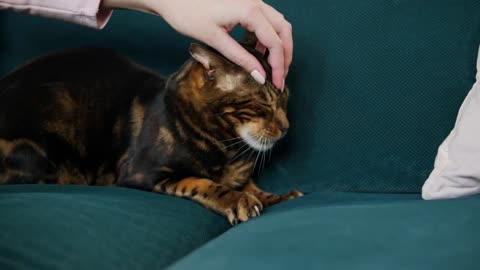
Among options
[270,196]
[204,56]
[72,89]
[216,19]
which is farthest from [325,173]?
[72,89]

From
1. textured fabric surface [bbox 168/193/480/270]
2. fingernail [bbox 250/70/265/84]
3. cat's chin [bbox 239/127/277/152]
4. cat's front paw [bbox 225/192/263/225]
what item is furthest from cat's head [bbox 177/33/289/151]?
textured fabric surface [bbox 168/193/480/270]

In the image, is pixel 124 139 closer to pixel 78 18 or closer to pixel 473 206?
pixel 78 18

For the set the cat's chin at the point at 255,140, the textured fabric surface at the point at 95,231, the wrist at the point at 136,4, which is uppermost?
the wrist at the point at 136,4

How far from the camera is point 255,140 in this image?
142cm

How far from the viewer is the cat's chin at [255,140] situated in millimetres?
1407

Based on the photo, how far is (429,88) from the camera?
4.67 ft

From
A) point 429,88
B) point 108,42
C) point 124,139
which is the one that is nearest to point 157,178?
point 124,139

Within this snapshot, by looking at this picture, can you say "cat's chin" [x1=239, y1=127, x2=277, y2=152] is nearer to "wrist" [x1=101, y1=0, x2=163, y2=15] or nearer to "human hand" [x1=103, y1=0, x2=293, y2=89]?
"human hand" [x1=103, y1=0, x2=293, y2=89]

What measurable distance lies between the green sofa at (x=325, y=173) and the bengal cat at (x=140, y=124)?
0.08 m

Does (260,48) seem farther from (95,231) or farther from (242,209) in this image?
(95,231)

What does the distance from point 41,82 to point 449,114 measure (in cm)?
96

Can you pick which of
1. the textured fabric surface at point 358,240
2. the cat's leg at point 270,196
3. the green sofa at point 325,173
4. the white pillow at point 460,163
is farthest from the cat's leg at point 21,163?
the white pillow at point 460,163

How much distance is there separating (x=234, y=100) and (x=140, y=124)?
0.80ft

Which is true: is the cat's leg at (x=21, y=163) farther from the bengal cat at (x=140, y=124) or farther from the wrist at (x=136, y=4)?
the wrist at (x=136, y=4)
